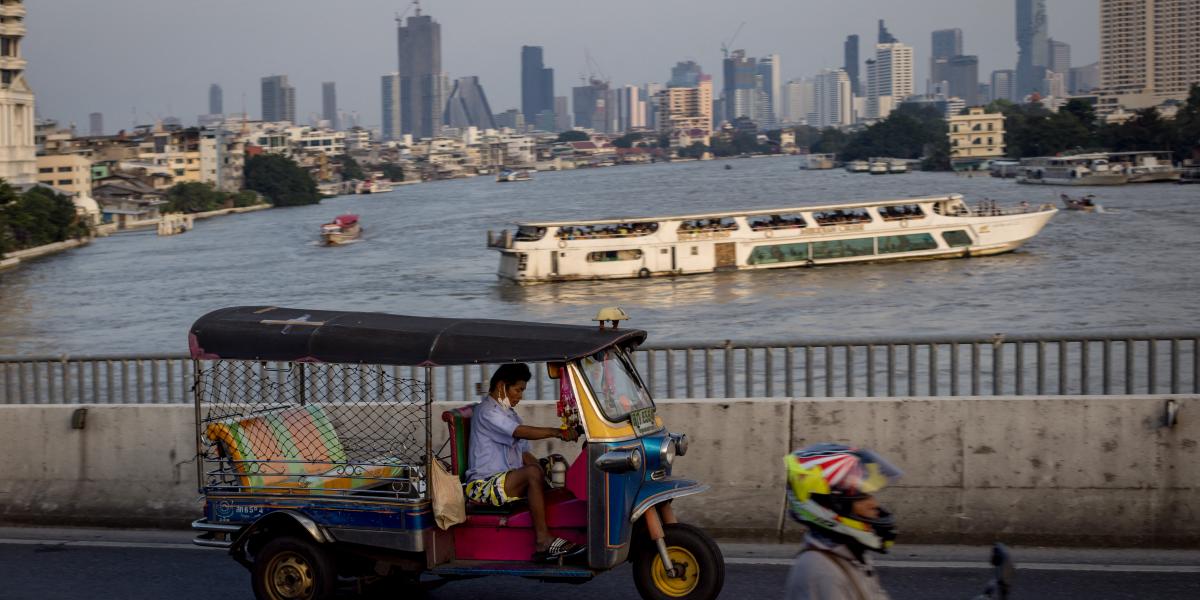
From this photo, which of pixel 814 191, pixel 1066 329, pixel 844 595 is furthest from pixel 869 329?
pixel 814 191

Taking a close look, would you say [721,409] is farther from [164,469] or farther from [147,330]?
[147,330]

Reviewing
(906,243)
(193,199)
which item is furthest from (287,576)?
(193,199)

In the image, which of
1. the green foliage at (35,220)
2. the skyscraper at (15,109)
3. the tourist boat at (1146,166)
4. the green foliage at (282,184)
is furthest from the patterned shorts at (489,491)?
the green foliage at (282,184)

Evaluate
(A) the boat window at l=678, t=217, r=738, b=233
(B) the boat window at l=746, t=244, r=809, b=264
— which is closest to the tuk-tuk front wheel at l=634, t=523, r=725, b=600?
(A) the boat window at l=678, t=217, r=738, b=233

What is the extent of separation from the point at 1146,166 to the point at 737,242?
7503cm

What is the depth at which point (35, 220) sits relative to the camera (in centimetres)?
10494

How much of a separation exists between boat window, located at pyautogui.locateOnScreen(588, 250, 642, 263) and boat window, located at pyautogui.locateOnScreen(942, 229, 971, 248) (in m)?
13.0

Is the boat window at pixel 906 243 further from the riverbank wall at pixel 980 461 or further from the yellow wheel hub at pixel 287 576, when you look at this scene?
the yellow wheel hub at pixel 287 576

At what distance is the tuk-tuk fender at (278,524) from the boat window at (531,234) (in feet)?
167

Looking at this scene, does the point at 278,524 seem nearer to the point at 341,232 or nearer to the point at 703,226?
the point at 703,226

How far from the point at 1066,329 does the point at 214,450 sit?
1430 inches

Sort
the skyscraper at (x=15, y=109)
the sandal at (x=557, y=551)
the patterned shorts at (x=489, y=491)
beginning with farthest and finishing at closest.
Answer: the skyscraper at (x=15, y=109)
the patterned shorts at (x=489, y=491)
the sandal at (x=557, y=551)

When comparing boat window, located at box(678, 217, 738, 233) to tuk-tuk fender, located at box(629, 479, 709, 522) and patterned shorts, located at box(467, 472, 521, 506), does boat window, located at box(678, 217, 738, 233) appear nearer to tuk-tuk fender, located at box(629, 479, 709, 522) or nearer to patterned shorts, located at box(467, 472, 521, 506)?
patterned shorts, located at box(467, 472, 521, 506)

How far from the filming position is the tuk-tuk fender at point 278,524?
820 cm
